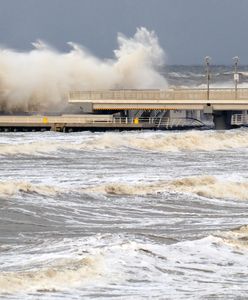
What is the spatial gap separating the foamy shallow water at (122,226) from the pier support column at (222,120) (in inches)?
643

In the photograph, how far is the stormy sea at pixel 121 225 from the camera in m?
17.9

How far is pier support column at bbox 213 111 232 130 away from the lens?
60156mm

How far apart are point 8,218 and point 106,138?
84.3 feet

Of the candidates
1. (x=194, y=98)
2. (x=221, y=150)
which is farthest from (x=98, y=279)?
(x=194, y=98)

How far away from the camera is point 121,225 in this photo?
24.1 metres

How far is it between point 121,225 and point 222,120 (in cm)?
3699

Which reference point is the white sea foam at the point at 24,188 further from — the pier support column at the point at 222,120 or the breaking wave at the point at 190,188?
the pier support column at the point at 222,120

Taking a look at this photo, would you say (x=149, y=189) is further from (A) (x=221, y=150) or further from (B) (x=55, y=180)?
(A) (x=221, y=150)

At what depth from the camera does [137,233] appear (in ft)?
74.5

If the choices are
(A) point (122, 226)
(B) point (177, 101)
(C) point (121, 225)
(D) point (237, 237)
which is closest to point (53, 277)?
(D) point (237, 237)

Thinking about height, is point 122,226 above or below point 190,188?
below

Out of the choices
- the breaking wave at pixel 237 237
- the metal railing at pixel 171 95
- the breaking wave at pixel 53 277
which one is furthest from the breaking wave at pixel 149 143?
the breaking wave at pixel 53 277

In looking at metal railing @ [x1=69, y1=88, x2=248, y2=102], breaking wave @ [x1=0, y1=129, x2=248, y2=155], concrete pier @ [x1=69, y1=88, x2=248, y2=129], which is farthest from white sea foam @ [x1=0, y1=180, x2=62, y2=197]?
metal railing @ [x1=69, y1=88, x2=248, y2=102]

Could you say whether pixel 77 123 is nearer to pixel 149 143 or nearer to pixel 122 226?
pixel 149 143
